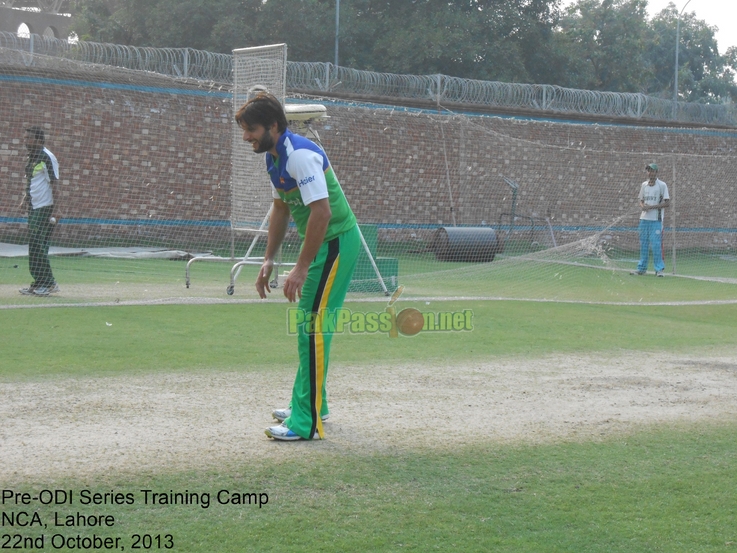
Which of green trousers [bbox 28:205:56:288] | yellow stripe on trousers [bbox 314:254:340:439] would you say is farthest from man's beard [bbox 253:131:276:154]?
green trousers [bbox 28:205:56:288]

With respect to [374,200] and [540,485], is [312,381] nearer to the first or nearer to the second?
[540,485]

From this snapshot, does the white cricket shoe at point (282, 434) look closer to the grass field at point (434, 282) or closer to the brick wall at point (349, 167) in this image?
the grass field at point (434, 282)

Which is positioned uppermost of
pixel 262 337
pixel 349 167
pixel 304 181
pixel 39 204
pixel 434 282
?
pixel 304 181

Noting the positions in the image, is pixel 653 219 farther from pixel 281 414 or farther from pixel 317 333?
pixel 317 333

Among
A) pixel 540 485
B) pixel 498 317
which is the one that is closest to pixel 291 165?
pixel 540 485

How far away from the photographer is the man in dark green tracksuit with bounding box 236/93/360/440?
483 cm

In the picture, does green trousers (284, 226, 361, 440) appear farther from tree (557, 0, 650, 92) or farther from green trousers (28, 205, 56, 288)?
tree (557, 0, 650, 92)

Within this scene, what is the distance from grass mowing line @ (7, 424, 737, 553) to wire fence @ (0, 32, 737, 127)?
15389 mm

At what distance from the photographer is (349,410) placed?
5734 millimetres

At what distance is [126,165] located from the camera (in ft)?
60.2

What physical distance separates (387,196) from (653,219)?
6465 mm

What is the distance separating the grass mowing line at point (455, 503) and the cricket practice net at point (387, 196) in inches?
309

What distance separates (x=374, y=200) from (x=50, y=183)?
1010 centimetres

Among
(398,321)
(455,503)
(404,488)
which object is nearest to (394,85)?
(398,321)
